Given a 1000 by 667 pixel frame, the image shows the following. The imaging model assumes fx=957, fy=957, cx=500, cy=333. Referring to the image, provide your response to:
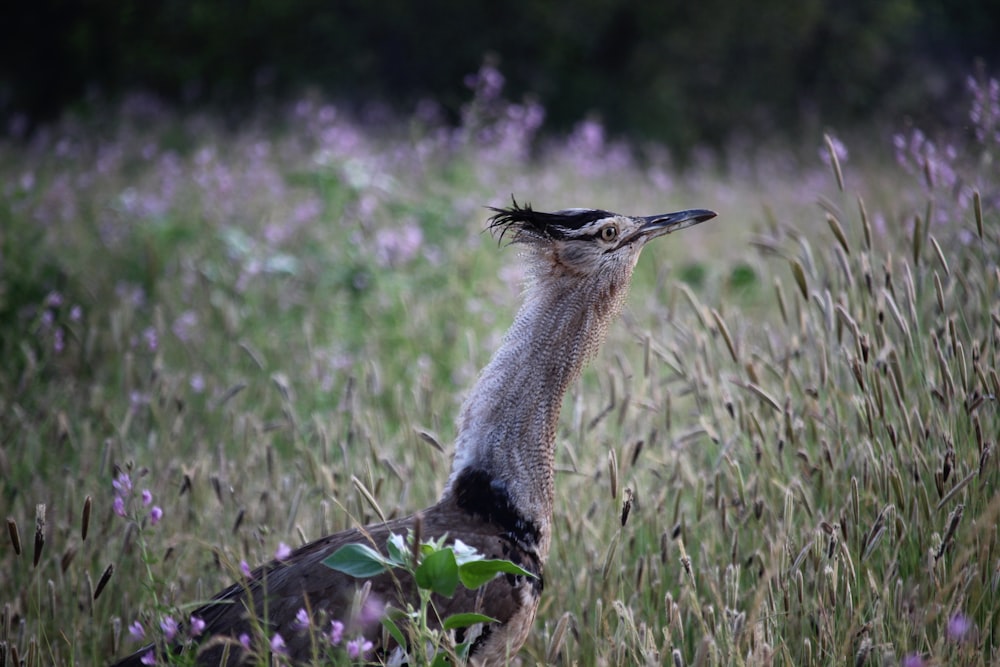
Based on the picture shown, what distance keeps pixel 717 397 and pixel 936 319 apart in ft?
2.49

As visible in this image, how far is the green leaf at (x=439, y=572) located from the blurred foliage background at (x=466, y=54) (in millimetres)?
9890

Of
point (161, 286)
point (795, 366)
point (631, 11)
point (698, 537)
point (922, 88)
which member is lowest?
point (698, 537)

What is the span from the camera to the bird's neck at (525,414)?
8.34ft

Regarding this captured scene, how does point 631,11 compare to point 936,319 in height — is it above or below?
above

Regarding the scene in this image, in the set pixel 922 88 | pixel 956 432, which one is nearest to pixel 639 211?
pixel 956 432

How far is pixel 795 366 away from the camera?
3551mm

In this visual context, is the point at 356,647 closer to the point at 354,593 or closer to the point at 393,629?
the point at 393,629

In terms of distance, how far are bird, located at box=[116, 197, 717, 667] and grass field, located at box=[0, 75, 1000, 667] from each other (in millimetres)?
192

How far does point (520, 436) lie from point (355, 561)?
71 centimetres

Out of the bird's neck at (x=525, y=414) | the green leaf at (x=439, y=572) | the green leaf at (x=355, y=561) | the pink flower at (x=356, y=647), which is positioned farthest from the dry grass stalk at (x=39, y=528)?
the bird's neck at (x=525, y=414)

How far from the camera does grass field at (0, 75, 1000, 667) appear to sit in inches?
95.1

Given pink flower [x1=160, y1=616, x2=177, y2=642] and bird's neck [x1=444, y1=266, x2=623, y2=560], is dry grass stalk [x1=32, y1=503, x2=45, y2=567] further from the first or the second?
bird's neck [x1=444, y1=266, x2=623, y2=560]

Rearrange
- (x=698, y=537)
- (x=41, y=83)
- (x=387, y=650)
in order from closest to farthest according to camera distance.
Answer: (x=387, y=650) → (x=698, y=537) → (x=41, y=83)

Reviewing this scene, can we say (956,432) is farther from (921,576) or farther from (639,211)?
(639,211)
